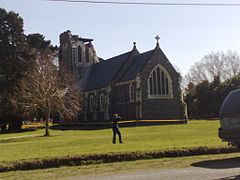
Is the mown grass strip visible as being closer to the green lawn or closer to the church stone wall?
the green lawn

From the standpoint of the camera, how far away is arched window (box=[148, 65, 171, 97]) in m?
38.6

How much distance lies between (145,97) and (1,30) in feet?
67.0

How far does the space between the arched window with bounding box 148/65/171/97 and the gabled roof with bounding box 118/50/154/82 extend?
1.81 m

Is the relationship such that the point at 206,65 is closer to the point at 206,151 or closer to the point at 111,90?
the point at 111,90

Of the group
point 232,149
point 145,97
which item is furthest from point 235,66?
point 232,149

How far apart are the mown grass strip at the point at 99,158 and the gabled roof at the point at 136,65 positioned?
25.7m

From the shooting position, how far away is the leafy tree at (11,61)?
1500 inches

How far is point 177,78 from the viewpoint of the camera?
3962 cm

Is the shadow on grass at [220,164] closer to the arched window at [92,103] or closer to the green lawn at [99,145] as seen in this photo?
the green lawn at [99,145]

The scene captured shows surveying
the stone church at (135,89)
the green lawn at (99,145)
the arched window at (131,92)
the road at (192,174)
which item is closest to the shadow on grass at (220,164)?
the road at (192,174)

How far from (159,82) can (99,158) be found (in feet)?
91.4

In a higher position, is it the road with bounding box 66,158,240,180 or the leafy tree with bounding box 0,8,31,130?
the leafy tree with bounding box 0,8,31,130

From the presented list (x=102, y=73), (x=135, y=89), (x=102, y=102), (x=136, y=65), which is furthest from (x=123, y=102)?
(x=102, y=73)

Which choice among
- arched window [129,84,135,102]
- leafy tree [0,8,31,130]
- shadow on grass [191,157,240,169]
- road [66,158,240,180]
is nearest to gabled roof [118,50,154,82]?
arched window [129,84,135,102]
